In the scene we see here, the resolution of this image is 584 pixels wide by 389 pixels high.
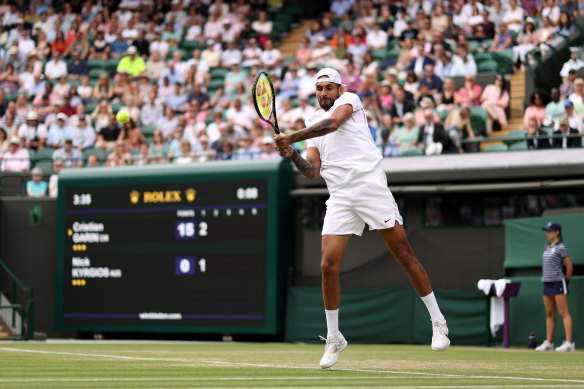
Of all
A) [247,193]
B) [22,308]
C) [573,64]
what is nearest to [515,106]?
[573,64]

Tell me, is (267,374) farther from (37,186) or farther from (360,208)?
(37,186)

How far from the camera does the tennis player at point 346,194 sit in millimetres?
8258

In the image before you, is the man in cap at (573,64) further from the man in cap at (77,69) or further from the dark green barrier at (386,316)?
the man in cap at (77,69)

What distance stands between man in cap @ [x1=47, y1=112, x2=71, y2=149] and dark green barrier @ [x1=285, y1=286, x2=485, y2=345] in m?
7.42

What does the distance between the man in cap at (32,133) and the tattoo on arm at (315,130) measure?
15670mm

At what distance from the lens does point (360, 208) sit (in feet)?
27.3

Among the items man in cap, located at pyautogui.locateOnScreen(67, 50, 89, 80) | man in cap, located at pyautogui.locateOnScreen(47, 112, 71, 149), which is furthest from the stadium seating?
man in cap, located at pyautogui.locateOnScreen(67, 50, 89, 80)

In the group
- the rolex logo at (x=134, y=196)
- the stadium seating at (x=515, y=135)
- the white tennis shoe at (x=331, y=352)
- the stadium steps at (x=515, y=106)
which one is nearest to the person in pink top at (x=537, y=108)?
the stadium seating at (x=515, y=135)

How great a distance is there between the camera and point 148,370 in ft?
25.6

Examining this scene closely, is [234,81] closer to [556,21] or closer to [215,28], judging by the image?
[215,28]

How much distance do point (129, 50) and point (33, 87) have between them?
249 centimetres

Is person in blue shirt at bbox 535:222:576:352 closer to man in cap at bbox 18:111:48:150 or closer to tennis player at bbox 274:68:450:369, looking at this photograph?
tennis player at bbox 274:68:450:369

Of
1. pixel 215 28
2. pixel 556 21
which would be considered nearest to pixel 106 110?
pixel 215 28

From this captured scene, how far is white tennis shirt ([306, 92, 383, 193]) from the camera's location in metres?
8.38
